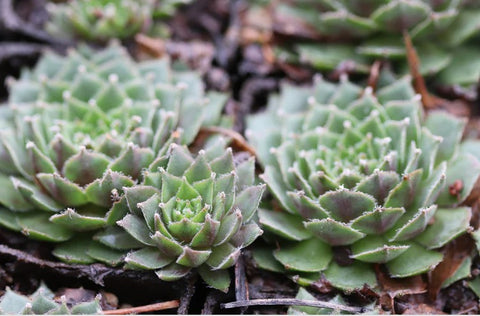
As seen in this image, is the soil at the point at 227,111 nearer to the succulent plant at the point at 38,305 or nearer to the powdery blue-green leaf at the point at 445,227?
the powdery blue-green leaf at the point at 445,227

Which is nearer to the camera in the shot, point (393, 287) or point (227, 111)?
point (393, 287)

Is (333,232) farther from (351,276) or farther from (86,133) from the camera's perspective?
(86,133)

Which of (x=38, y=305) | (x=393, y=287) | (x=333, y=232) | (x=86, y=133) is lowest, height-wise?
(x=38, y=305)

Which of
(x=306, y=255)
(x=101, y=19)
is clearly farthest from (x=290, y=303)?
(x=101, y=19)

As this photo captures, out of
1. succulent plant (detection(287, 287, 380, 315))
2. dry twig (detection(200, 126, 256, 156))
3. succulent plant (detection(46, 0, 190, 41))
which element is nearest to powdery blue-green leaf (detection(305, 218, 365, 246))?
succulent plant (detection(287, 287, 380, 315))

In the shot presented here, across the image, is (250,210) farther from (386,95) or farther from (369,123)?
(386,95)

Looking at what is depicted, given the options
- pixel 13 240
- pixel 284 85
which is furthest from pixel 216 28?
pixel 13 240
